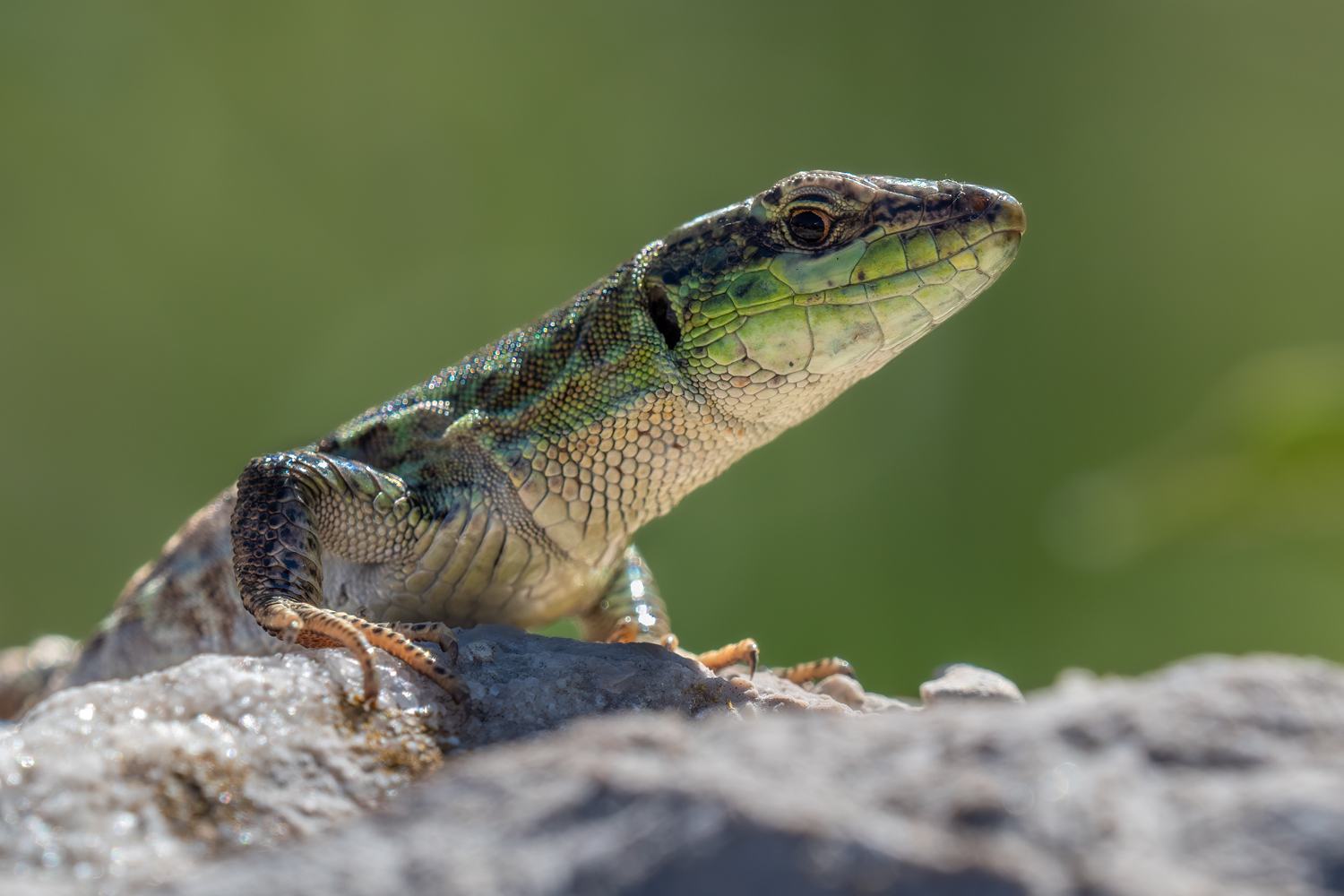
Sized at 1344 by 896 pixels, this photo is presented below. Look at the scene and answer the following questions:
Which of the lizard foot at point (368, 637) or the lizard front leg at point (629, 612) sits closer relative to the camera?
the lizard foot at point (368, 637)

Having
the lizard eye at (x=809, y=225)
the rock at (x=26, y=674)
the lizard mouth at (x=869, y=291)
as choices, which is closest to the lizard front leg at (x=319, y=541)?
the lizard mouth at (x=869, y=291)

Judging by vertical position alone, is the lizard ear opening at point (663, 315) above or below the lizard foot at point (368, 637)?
above

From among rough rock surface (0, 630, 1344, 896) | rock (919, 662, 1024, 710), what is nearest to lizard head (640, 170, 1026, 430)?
rock (919, 662, 1024, 710)

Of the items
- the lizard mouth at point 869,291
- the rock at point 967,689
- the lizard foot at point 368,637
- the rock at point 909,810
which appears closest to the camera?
the rock at point 909,810

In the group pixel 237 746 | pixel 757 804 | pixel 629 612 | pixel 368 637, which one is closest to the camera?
pixel 757 804

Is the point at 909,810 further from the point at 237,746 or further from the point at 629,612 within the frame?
the point at 629,612

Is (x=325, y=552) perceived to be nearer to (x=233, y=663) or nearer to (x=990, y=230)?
(x=233, y=663)

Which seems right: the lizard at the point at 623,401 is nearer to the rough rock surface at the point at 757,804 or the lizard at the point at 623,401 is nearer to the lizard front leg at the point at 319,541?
the lizard front leg at the point at 319,541

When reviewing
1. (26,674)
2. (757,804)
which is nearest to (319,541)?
(757,804)
